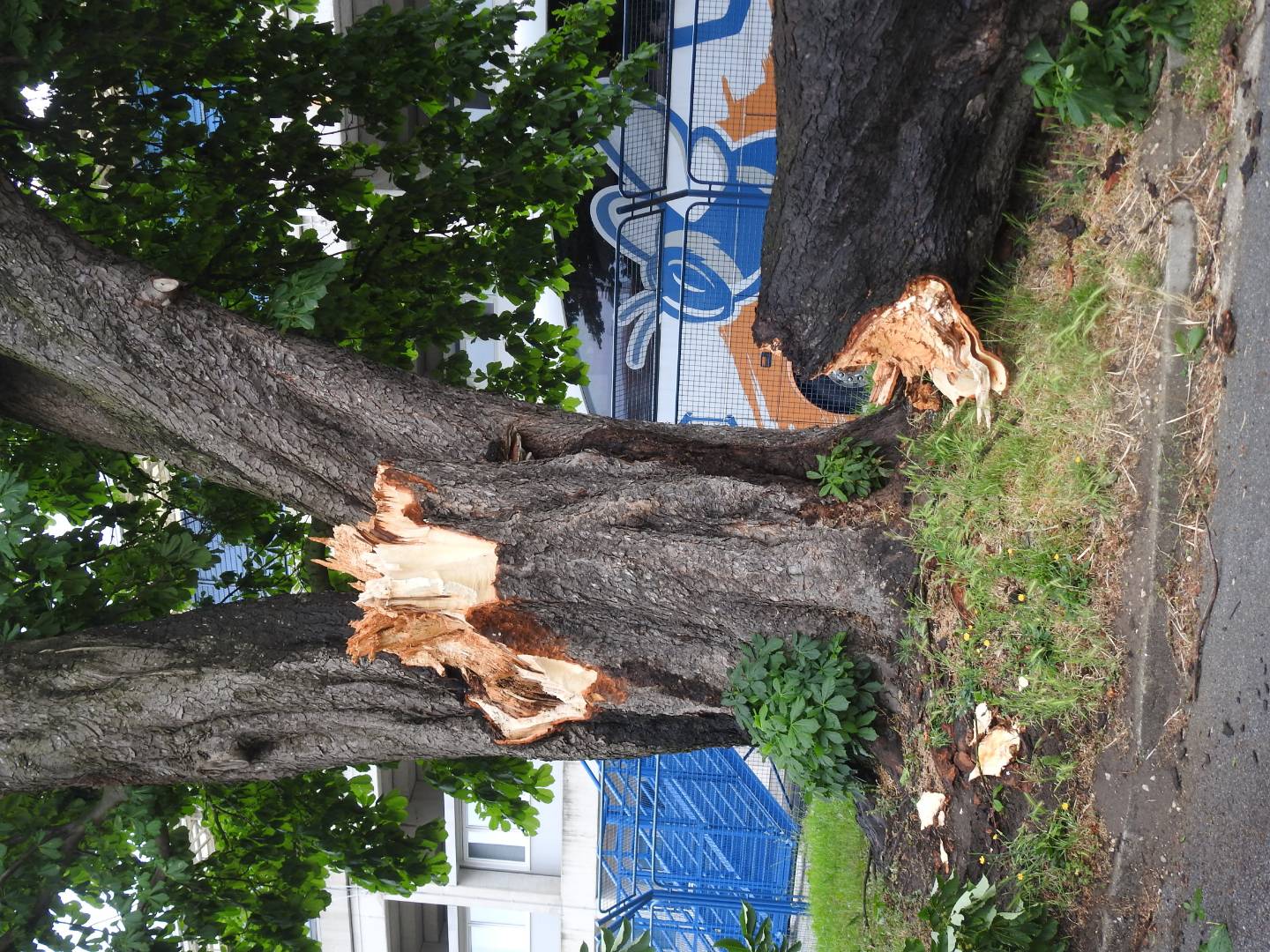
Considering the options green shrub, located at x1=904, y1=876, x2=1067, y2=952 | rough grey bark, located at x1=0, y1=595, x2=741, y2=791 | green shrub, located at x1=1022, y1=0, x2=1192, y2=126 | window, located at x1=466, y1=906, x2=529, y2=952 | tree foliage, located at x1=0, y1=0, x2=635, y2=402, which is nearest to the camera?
green shrub, located at x1=1022, y1=0, x2=1192, y2=126

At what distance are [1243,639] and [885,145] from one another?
6.15 feet

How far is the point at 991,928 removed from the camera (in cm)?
289

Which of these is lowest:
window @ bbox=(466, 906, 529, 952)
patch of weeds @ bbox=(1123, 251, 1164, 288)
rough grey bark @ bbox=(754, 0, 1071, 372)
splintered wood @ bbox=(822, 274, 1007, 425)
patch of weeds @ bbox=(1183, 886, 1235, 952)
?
window @ bbox=(466, 906, 529, 952)

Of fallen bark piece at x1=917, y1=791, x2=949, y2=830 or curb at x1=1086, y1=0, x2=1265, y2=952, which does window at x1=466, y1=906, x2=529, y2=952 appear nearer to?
fallen bark piece at x1=917, y1=791, x2=949, y2=830

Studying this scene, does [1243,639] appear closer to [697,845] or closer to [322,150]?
[322,150]

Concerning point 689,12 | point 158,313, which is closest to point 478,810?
point 158,313

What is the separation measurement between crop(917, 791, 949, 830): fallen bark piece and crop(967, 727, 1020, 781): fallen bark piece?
0.86 feet

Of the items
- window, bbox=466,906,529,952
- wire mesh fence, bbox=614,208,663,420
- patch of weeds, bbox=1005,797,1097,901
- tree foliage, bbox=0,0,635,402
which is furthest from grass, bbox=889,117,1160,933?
window, bbox=466,906,529,952

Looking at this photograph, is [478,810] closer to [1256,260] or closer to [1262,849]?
[1262,849]

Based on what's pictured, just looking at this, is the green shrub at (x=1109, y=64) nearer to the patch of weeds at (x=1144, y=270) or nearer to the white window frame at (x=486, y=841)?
the patch of weeds at (x=1144, y=270)

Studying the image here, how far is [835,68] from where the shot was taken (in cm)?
312

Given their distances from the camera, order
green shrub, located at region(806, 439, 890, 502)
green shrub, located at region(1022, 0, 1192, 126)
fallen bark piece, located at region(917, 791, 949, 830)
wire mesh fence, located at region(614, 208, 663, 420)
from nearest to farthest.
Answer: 1. green shrub, located at region(1022, 0, 1192, 126)
2. fallen bark piece, located at region(917, 791, 949, 830)
3. green shrub, located at region(806, 439, 890, 502)
4. wire mesh fence, located at region(614, 208, 663, 420)

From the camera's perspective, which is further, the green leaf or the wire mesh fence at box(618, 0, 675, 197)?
the wire mesh fence at box(618, 0, 675, 197)

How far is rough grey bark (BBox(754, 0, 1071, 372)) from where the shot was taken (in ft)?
9.87
